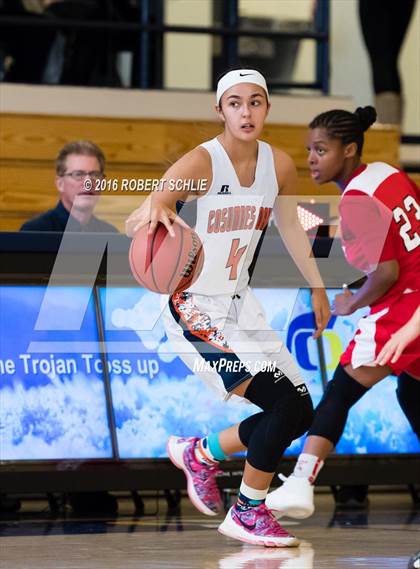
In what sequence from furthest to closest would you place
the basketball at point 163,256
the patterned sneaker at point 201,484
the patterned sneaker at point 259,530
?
the patterned sneaker at point 201,484 → the patterned sneaker at point 259,530 → the basketball at point 163,256

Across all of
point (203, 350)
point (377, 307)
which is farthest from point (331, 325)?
point (203, 350)

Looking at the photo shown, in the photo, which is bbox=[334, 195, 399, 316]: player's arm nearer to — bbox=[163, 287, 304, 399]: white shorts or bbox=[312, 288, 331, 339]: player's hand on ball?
bbox=[312, 288, 331, 339]: player's hand on ball

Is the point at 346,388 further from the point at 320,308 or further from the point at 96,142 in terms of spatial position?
the point at 96,142

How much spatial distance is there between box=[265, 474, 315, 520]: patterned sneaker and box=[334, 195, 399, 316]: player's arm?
0.74 m

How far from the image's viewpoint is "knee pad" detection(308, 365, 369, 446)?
5.04m

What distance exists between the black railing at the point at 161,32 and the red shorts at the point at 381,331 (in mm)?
4842

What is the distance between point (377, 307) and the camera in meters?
5.13

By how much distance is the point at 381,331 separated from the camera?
16.5 feet

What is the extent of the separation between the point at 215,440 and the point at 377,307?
2.76ft

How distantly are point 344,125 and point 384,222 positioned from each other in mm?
536

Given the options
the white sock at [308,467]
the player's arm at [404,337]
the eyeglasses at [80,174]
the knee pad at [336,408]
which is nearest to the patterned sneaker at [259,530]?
the white sock at [308,467]

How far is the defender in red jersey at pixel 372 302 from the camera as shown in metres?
4.98

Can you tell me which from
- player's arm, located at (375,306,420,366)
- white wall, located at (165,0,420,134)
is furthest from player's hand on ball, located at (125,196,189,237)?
white wall, located at (165,0,420,134)

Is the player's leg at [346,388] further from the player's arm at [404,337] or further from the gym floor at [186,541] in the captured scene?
the player's arm at [404,337]
